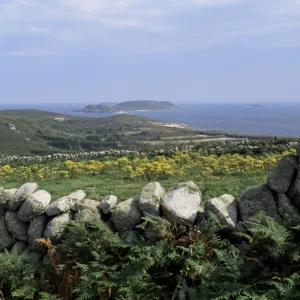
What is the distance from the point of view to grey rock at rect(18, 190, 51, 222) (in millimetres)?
9211

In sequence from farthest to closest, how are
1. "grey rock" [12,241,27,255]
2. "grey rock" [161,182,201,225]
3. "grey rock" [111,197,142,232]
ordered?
"grey rock" [12,241,27,255]
"grey rock" [111,197,142,232]
"grey rock" [161,182,201,225]

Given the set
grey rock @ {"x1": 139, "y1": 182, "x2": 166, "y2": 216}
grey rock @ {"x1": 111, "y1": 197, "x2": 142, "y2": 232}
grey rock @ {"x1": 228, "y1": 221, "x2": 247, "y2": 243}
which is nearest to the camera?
grey rock @ {"x1": 228, "y1": 221, "x2": 247, "y2": 243}

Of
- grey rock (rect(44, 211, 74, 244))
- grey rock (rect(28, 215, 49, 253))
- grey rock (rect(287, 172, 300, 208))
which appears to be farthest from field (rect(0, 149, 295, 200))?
grey rock (rect(287, 172, 300, 208))

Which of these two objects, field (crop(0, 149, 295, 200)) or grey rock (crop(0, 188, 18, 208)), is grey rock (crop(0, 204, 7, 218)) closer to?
grey rock (crop(0, 188, 18, 208))

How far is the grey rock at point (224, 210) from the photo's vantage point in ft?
26.1

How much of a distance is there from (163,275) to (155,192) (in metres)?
1.90

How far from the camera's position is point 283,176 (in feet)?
26.7

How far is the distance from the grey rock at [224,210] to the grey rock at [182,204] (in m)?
0.33

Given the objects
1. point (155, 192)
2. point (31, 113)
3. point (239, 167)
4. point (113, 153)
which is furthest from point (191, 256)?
point (31, 113)

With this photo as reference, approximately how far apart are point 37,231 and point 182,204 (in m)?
3.31

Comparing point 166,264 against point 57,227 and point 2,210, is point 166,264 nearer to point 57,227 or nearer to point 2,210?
point 57,227

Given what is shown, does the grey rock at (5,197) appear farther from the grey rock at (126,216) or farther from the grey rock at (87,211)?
the grey rock at (126,216)

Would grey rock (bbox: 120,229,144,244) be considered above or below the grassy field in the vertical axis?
below

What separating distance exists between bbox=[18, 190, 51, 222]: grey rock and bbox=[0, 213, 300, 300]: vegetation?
1191mm
